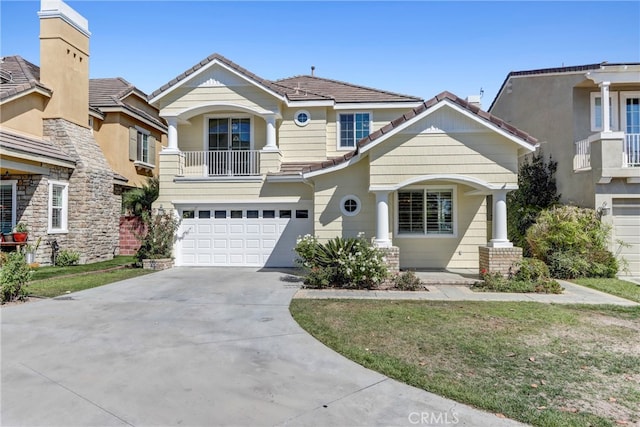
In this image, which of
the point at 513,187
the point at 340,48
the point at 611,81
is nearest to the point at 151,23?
the point at 340,48

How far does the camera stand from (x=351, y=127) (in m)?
16.2

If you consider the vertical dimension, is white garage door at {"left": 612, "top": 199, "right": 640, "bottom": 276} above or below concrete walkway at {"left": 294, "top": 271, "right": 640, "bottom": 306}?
above

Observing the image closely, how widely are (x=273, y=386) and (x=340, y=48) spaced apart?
1196cm

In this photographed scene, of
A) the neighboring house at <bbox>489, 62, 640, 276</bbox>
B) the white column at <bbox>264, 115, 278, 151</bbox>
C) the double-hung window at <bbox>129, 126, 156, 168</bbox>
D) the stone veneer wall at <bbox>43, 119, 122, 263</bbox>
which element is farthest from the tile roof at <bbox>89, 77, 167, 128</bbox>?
the neighboring house at <bbox>489, 62, 640, 276</bbox>

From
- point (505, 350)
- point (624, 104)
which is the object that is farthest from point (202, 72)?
point (624, 104)

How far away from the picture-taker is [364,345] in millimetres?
5531

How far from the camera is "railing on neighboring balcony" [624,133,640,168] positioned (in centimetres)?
1279

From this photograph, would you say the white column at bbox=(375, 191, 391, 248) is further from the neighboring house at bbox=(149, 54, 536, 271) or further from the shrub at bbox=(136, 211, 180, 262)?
the shrub at bbox=(136, 211, 180, 262)

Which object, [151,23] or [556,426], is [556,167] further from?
[151,23]

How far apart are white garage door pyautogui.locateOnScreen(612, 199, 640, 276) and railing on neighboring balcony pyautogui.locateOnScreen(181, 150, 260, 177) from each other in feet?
42.4

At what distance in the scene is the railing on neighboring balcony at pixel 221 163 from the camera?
15.1 metres

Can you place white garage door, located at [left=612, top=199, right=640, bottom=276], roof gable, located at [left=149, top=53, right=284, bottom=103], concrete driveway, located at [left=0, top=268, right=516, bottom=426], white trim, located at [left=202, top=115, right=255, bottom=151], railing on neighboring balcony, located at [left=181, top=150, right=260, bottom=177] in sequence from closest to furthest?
concrete driveway, located at [left=0, top=268, right=516, bottom=426], white garage door, located at [left=612, top=199, right=640, bottom=276], roof gable, located at [left=149, top=53, right=284, bottom=103], railing on neighboring balcony, located at [left=181, top=150, right=260, bottom=177], white trim, located at [left=202, top=115, right=255, bottom=151]

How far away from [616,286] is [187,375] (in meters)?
11.5

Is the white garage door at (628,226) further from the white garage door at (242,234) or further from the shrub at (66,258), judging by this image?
the shrub at (66,258)
